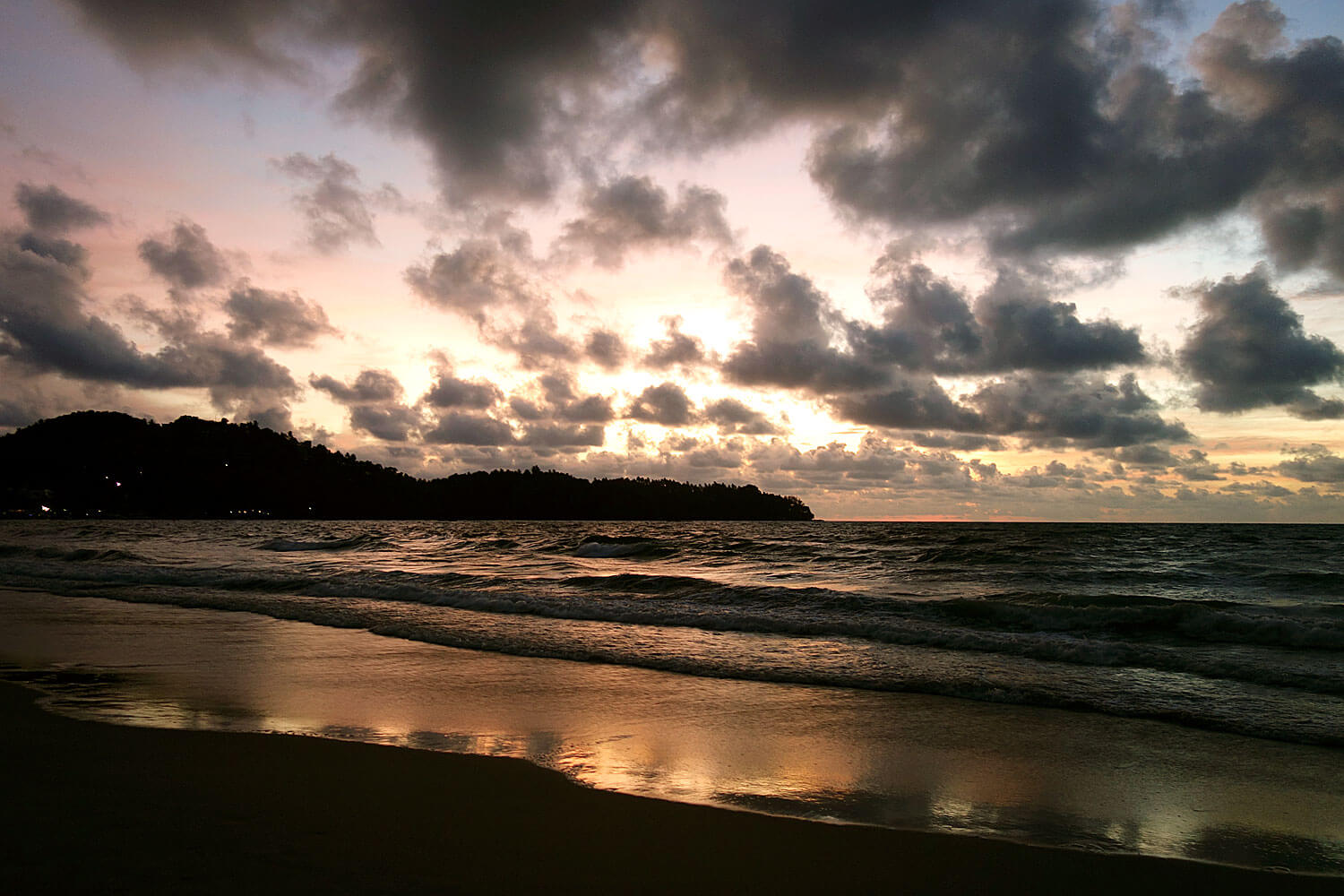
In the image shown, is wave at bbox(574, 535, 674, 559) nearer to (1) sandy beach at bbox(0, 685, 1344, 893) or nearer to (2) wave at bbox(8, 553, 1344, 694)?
(2) wave at bbox(8, 553, 1344, 694)

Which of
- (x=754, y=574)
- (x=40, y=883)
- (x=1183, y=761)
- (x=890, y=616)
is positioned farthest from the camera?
(x=754, y=574)

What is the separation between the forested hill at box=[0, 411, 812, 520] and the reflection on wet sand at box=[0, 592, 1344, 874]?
151 m

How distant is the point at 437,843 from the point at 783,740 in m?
3.37

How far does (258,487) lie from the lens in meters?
Result: 143

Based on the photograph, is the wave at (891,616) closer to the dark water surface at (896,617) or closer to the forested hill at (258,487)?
the dark water surface at (896,617)

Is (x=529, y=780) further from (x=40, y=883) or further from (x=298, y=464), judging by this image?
(x=298, y=464)

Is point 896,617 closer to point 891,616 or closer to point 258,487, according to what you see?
point 891,616

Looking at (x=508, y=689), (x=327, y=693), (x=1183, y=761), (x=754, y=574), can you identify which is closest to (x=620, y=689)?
(x=508, y=689)

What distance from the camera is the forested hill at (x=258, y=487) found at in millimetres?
125625

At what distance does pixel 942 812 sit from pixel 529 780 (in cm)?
279

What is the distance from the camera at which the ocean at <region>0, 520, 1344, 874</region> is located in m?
5.03

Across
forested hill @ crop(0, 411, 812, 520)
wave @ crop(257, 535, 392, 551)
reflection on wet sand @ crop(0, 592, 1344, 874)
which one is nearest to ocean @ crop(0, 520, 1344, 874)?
reflection on wet sand @ crop(0, 592, 1344, 874)

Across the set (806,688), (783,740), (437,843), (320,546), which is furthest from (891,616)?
(320,546)

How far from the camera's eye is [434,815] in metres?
4.23
